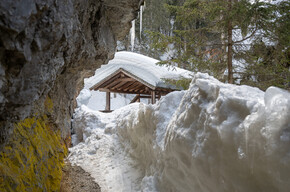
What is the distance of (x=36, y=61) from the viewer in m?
2.12

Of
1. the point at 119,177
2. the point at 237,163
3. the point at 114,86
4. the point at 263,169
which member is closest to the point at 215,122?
the point at 237,163

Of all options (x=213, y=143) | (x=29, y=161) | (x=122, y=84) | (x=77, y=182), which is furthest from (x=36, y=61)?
(x=122, y=84)

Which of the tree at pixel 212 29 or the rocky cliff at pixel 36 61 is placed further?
the tree at pixel 212 29

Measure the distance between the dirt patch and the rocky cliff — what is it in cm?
60

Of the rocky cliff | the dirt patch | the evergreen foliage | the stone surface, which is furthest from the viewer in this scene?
the evergreen foliage

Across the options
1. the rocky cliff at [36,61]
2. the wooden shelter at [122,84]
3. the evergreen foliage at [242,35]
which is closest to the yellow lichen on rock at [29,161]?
the rocky cliff at [36,61]

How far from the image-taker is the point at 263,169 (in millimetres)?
1875

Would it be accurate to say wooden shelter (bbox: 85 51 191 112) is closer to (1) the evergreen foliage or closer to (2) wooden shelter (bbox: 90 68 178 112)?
(2) wooden shelter (bbox: 90 68 178 112)

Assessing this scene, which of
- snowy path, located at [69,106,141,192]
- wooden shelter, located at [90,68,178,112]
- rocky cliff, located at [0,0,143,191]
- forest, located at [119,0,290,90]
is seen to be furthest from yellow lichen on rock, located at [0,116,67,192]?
wooden shelter, located at [90,68,178,112]

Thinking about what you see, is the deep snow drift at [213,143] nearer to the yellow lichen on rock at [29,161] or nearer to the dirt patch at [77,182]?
the dirt patch at [77,182]

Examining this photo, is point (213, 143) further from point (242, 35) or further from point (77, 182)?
point (242, 35)

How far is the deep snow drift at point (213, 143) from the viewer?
1.82 m

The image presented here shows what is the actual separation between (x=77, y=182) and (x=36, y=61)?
377 centimetres

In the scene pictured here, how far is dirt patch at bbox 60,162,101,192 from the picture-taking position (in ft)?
15.2
